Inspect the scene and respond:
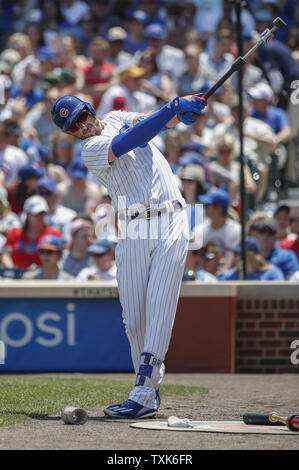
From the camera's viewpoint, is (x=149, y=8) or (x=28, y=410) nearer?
(x=28, y=410)

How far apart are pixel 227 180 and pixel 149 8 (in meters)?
5.97

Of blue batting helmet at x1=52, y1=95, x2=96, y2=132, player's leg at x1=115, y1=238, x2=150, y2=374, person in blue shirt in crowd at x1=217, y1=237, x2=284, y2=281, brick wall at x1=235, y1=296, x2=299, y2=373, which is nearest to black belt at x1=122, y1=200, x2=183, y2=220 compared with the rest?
player's leg at x1=115, y1=238, x2=150, y2=374

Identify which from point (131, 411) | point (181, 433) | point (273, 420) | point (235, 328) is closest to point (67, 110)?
point (131, 411)

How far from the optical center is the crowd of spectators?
10266 mm

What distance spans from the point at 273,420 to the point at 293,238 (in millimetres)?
5115

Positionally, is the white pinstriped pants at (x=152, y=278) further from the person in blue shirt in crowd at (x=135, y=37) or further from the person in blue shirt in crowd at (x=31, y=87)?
the person in blue shirt in crowd at (x=135, y=37)

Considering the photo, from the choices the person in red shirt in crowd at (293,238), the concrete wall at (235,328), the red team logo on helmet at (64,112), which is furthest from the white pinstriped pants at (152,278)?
the person in red shirt in crowd at (293,238)

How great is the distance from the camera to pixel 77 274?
34.3ft

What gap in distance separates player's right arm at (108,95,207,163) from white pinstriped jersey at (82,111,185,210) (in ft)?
0.65

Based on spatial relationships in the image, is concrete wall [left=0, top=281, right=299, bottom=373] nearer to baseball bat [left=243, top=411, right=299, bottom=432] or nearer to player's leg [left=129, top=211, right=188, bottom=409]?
player's leg [left=129, top=211, right=188, bottom=409]

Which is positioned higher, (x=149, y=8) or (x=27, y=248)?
(x=149, y=8)
